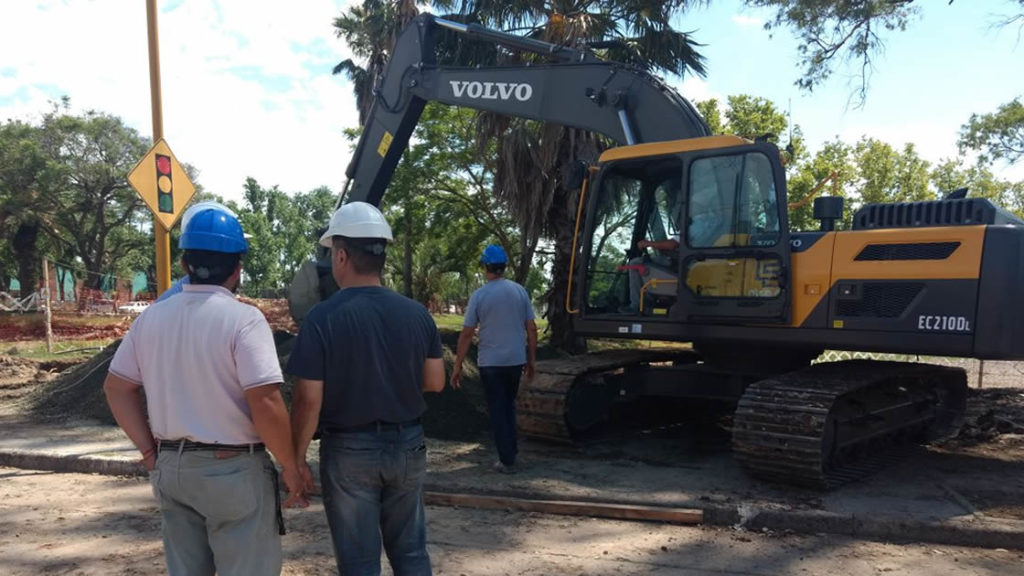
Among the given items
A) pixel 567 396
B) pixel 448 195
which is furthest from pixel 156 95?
pixel 448 195

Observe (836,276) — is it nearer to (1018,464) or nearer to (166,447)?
(1018,464)

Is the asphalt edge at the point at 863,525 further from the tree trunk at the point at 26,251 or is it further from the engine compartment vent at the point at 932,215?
the tree trunk at the point at 26,251

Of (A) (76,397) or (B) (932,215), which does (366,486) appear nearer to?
(B) (932,215)

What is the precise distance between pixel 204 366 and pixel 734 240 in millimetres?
4970

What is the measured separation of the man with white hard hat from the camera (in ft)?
9.48

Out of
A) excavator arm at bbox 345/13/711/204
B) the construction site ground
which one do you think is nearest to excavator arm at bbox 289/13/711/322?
excavator arm at bbox 345/13/711/204

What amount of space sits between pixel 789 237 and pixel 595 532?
9.73 ft

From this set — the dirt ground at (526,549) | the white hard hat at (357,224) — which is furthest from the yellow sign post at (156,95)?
the white hard hat at (357,224)

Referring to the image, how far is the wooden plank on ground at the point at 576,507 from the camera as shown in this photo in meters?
5.39

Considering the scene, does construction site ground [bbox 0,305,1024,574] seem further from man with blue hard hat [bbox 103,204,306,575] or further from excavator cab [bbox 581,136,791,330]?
man with blue hard hat [bbox 103,204,306,575]

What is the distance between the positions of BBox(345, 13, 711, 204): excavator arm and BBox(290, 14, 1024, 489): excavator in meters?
0.02

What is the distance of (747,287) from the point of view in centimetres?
654

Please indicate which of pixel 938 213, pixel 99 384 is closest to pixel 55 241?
pixel 99 384

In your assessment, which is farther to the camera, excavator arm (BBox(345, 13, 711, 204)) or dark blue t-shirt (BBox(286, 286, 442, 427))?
excavator arm (BBox(345, 13, 711, 204))
